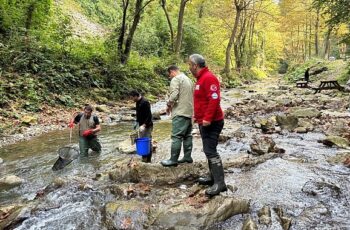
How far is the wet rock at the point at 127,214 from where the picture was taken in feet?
17.6

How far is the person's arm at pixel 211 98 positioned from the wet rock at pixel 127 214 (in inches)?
62.3

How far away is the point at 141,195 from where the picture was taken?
20.3ft

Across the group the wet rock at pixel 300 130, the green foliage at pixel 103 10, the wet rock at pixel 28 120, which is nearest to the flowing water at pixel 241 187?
the wet rock at pixel 300 130

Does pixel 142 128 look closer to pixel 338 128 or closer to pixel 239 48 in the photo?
pixel 338 128

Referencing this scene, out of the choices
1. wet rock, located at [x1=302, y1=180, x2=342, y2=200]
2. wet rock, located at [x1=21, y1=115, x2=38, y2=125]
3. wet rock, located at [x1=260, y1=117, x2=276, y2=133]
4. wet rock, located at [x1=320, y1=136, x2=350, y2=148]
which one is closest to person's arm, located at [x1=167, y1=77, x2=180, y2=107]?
wet rock, located at [x1=302, y1=180, x2=342, y2=200]

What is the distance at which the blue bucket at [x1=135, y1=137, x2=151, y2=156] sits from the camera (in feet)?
25.3

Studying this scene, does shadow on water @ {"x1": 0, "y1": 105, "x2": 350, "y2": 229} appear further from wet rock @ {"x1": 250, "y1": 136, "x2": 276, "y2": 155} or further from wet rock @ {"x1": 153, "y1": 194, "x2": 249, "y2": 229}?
wet rock @ {"x1": 250, "y1": 136, "x2": 276, "y2": 155}

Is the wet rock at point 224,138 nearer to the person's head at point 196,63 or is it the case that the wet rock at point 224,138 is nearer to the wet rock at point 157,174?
the wet rock at point 157,174

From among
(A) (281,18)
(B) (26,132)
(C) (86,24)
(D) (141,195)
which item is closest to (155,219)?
(D) (141,195)

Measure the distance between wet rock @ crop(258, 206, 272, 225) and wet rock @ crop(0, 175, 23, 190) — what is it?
192 inches

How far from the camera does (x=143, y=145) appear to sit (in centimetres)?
782

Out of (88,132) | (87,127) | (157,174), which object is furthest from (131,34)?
(157,174)

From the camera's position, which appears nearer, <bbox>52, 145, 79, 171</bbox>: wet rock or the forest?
<bbox>52, 145, 79, 171</bbox>: wet rock

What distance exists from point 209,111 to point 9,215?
3461mm
